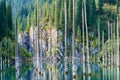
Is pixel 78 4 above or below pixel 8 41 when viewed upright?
above

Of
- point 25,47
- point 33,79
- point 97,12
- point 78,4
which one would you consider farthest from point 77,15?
point 33,79

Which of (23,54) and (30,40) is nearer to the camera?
(23,54)

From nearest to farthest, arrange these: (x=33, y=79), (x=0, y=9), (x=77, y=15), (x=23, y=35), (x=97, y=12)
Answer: (x=33, y=79)
(x=0, y=9)
(x=77, y=15)
(x=97, y=12)
(x=23, y=35)

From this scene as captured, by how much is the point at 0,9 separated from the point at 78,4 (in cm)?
3170

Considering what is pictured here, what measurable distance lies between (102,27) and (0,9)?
3764 cm

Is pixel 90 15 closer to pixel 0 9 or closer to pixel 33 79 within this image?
pixel 0 9

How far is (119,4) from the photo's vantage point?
5157 inches

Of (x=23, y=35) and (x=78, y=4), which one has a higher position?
(x=78, y=4)

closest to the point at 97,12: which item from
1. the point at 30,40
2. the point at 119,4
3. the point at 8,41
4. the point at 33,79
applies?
the point at 119,4

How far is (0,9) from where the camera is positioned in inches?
3792

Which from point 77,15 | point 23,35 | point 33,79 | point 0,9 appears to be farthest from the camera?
point 23,35

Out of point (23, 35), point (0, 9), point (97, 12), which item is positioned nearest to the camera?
point (0, 9)

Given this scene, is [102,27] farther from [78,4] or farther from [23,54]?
[23,54]

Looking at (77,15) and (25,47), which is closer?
(77,15)
